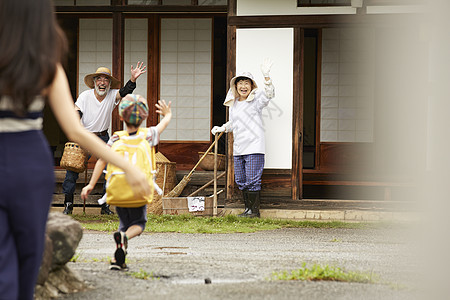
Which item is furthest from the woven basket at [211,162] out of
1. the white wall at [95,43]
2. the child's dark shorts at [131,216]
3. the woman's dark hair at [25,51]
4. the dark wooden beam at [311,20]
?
the woman's dark hair at [25,51]

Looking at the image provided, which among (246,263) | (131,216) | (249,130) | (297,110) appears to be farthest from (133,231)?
(297,110)

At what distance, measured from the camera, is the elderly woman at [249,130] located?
29.8 ft

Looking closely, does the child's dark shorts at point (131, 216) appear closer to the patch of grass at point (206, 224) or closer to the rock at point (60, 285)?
the rock at point (60, 285)

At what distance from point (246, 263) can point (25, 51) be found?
3423 mm

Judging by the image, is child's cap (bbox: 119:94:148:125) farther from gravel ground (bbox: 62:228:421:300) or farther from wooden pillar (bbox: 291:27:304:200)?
wooden pillar (bbox: 291:27:304:200)

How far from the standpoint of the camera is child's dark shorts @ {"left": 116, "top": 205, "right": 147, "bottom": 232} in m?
4.88

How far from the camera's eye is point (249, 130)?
911cm

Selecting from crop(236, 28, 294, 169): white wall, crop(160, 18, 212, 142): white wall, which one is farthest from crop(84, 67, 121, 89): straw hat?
crop(160, 18, 212, 142): white wall

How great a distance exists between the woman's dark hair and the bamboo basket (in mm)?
7164

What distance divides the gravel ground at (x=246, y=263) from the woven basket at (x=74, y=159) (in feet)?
5.09

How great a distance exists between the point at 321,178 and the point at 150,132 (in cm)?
767

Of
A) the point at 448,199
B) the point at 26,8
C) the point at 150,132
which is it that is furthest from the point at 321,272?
the point at 26,8

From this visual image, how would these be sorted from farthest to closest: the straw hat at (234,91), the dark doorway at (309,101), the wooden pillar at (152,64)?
the dark doorway at (309,101) → the wooden pillar at (152,64) → the straw hat at (234,91)

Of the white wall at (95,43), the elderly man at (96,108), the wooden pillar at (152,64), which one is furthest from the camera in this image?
the white wall at (95,43)
